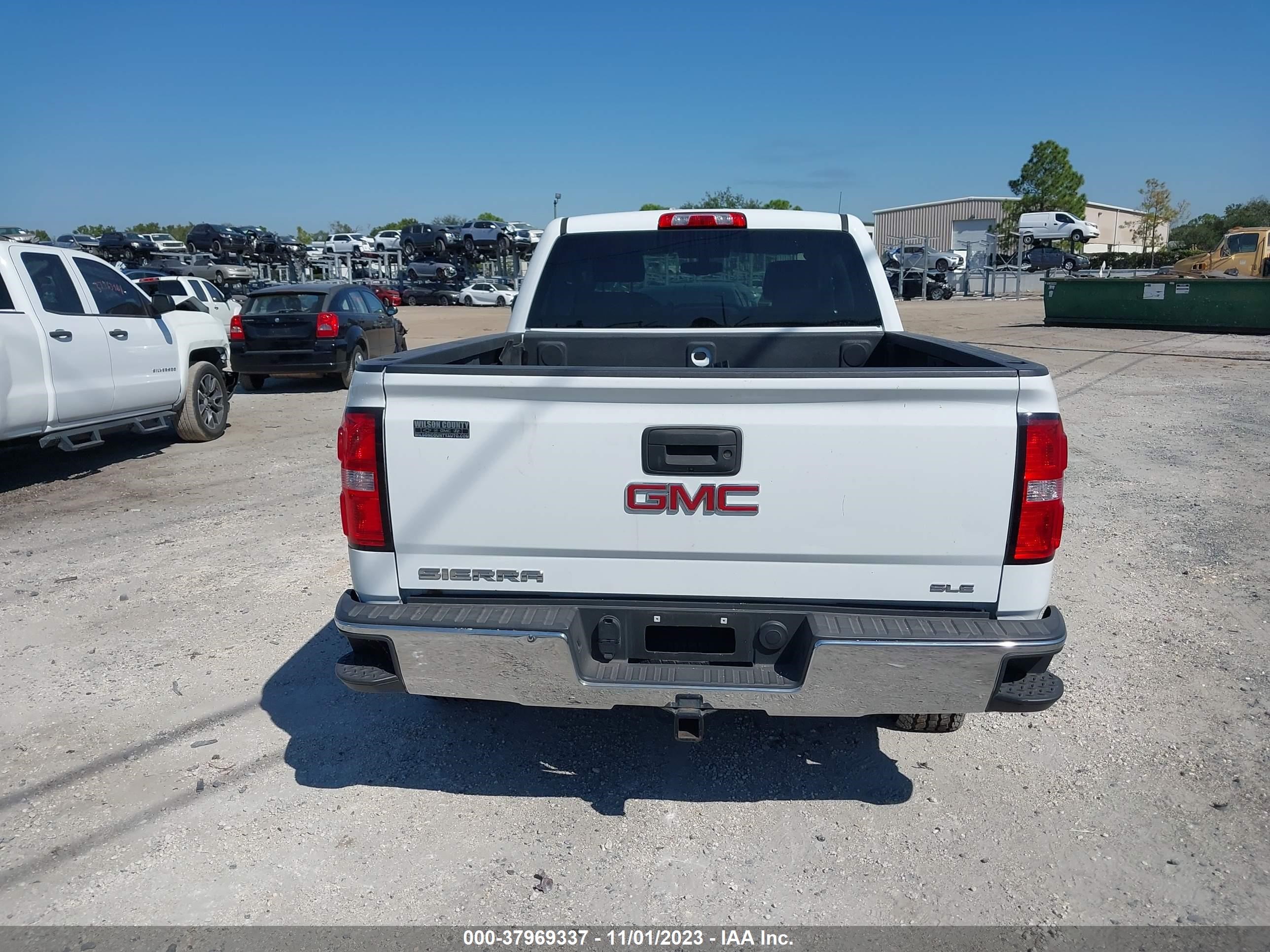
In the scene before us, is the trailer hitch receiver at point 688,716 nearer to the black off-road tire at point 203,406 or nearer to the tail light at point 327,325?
the black off-road tire at point 203,406

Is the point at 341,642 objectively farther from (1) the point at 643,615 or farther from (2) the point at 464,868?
(1) the point at 643,615

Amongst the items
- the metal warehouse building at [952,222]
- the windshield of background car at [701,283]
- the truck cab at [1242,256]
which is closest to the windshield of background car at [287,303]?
the windshield of background car at [701,283]

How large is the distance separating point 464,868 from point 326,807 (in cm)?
70

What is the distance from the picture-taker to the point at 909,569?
115 inches

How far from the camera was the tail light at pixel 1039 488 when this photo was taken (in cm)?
278

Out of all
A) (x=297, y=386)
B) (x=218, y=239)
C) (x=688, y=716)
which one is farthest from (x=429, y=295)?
(x=688, y=716)

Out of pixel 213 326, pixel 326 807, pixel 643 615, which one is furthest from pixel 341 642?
pixel 213 326

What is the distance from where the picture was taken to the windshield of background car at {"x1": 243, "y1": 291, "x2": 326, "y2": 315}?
46.3 ft

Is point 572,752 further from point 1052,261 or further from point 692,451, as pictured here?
point 1052,261

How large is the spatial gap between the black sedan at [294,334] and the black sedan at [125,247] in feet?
116

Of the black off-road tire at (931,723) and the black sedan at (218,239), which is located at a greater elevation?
the black sedan at (218,239)

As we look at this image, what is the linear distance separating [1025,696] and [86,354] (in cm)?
825

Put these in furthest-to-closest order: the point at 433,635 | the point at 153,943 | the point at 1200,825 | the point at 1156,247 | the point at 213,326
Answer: the point at 1156,247, the point at 213,326, the point at 1200,825, the point at 433,635, the point at 153,943

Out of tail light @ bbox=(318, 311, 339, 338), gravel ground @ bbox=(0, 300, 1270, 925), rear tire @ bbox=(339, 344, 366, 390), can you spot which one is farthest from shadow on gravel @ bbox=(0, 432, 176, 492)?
rear tire @ bbox=(339, 344, 366, 390)
